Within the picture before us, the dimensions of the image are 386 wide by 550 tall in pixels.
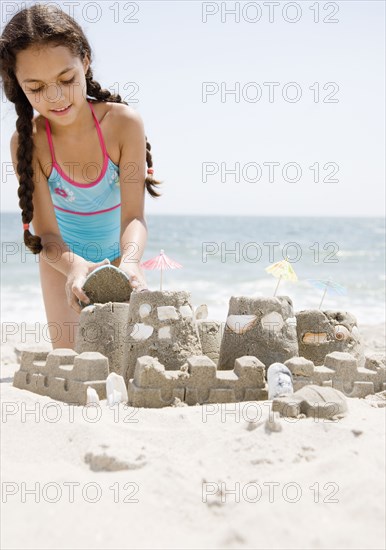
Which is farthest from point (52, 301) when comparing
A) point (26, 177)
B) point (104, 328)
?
point (104, 328)

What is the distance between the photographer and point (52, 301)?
447 cm

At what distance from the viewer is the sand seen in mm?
1711

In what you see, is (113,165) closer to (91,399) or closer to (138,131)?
(138,131)

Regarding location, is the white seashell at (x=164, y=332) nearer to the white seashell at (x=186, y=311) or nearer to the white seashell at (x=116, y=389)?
the white seashell at (x=186, y=311)

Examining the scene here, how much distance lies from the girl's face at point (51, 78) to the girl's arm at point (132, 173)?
0.38 meters

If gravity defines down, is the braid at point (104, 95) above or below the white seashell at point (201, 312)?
above

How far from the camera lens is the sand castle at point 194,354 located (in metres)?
2.81

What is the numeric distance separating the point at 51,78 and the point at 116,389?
191 cm

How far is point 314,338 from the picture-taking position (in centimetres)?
338

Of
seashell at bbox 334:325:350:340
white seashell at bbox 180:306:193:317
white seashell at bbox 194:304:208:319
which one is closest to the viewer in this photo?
white seashell at bbox 180:306:193:317

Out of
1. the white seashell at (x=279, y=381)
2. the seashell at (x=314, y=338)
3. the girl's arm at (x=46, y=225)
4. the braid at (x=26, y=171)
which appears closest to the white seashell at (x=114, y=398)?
the white seashell at (x=279, y=381)

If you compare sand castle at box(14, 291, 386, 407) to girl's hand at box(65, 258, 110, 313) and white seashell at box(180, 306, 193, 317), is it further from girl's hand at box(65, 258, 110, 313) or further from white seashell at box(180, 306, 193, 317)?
girl's hand at box(65, 258, 110, 313)

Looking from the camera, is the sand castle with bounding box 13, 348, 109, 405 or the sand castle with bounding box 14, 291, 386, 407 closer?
the sand castle with bounding box 14, 291, 386, 407

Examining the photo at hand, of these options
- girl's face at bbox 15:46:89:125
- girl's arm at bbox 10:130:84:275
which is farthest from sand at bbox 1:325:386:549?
girl's face at bbox 15:46:89:125
